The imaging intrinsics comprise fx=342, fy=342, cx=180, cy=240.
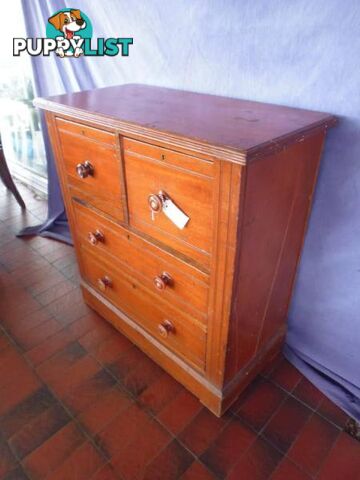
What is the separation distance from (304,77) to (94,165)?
771mm

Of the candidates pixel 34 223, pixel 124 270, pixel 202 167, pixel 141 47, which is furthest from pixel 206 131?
pixel 34 223

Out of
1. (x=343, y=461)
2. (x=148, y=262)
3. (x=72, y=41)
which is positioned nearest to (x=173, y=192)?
(x=148, y=262)

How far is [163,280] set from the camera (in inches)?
48.0

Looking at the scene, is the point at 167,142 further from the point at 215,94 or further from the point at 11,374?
the point at 11,374

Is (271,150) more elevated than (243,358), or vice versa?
(271,150)

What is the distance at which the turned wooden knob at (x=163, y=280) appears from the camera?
1.21m

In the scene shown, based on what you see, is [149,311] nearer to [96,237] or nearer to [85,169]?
[96,237]

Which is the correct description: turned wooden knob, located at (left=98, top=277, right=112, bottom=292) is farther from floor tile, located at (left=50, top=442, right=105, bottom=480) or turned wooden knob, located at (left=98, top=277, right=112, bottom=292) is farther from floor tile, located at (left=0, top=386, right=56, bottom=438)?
floor tile, located at (left=50, top=442, right=105, bottom=480)

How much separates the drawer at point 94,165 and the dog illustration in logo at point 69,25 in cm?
78

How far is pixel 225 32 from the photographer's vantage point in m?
1.22

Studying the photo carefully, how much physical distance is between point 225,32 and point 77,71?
3.39 feet

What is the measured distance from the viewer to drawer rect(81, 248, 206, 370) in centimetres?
129

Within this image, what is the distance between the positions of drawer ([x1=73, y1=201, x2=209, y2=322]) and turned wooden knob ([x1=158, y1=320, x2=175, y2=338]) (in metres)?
0.12

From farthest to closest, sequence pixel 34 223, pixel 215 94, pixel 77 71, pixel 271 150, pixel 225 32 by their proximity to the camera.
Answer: pixel 34 223 → pixel 77 71 → pixel 215 94 → pixel 225 32 → pixel 271 150
